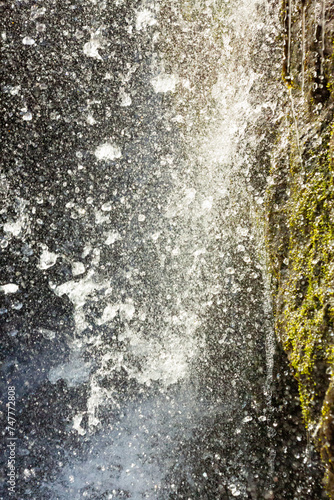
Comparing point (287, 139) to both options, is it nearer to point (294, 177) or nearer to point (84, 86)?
point (294, 177)

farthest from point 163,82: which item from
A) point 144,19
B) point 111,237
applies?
point 111,237

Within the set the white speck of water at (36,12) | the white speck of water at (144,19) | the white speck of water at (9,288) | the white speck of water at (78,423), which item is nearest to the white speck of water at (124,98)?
the white speck of water at (144,19)

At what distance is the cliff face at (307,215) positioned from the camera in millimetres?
1377

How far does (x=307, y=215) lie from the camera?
4.82ft

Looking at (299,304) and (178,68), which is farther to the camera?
(178,68)

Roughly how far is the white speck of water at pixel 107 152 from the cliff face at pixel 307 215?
77 cm

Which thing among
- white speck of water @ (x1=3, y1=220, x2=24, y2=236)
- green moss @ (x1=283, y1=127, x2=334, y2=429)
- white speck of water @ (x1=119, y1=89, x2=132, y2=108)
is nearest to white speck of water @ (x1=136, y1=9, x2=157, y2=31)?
white speck of water @ (x1=119, y1=89, x2=132, y2=108)

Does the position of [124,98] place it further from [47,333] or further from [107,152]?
[47,333]

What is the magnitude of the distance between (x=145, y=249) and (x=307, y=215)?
2.57 feet

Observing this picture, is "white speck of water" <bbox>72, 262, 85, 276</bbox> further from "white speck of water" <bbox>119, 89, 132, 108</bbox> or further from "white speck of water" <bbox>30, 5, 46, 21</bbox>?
"white speck of water" <bbox>30, 5, 46, 21</bbox>

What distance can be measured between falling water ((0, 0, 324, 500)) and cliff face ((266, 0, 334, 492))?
8 centimetres

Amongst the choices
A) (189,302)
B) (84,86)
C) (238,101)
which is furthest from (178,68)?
(189,302)

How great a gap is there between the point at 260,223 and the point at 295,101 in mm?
592

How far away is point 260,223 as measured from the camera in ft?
5.20
